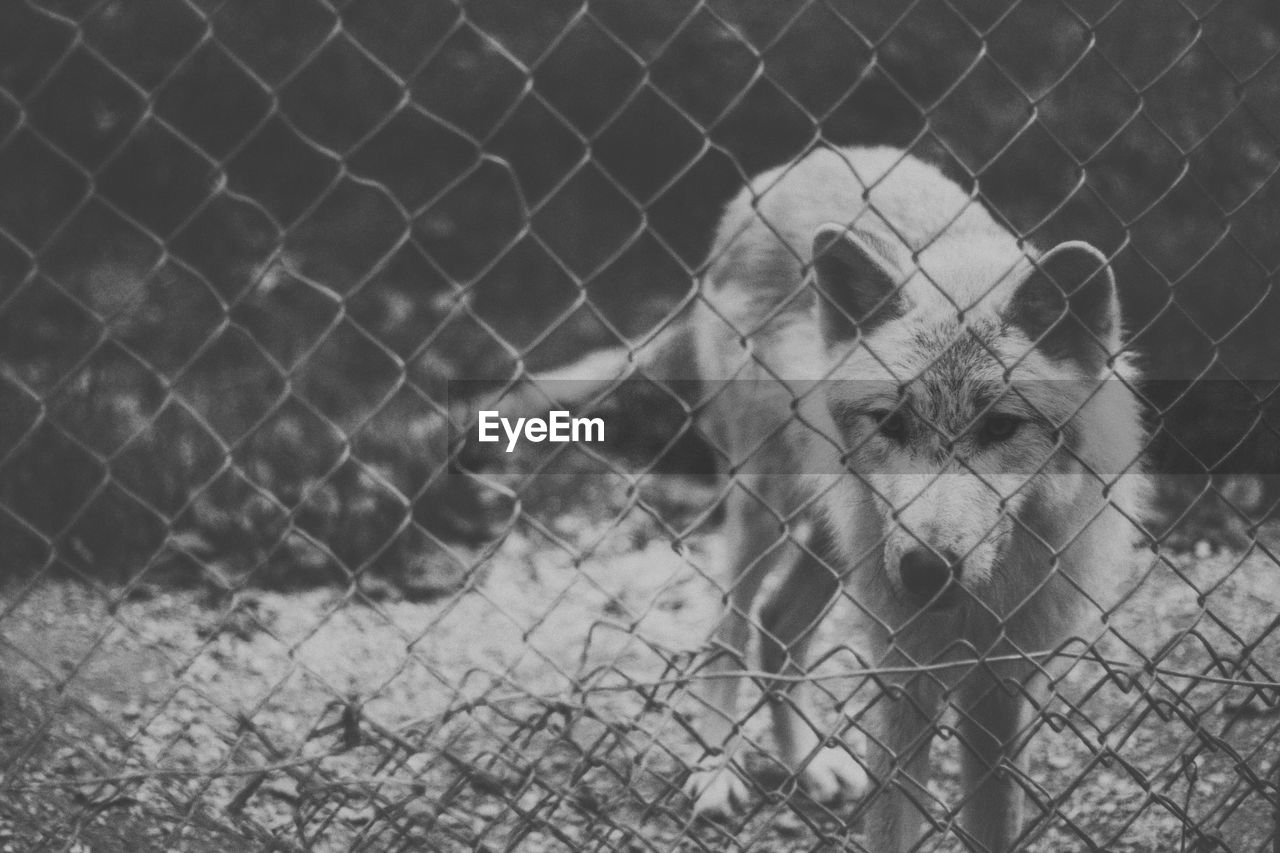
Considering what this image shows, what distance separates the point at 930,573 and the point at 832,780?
147cm

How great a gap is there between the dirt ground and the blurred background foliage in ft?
1.39

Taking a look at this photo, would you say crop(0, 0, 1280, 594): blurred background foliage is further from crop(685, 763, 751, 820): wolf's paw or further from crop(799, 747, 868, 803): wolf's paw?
crop(799, 747, 868, 803): wolf's paw

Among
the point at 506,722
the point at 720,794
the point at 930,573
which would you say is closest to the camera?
the point at 930,573

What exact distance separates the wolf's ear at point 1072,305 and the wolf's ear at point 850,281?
0.98 ft

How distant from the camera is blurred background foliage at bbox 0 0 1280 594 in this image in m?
4.75

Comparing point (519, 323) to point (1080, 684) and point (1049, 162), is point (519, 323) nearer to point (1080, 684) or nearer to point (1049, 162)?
point (1049, 162)

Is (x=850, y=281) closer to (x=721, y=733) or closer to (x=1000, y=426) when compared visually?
(x=1000, y=426)

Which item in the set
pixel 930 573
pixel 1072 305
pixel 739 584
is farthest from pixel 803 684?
pixel 1072 305

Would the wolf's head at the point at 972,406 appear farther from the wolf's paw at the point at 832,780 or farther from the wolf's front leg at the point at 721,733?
the wolf's paw at the point at 832,780

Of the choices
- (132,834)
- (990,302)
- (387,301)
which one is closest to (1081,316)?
(990,302)

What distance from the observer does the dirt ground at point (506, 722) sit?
2.20 meters

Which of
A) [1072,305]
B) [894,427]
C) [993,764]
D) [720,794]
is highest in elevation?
[1072,305]

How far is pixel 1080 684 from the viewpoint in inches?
172

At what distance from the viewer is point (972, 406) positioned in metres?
2.82
